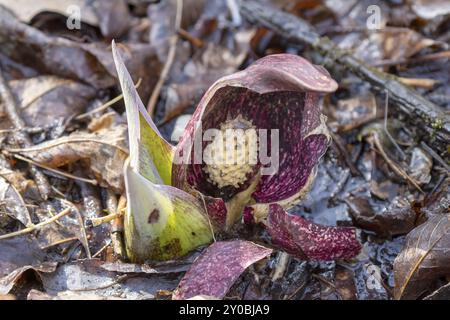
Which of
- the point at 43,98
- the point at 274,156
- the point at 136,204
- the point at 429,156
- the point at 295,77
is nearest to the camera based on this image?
the point at 295,77

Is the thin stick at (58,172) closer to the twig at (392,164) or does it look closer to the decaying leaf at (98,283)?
the decaying leaf at (98,283)

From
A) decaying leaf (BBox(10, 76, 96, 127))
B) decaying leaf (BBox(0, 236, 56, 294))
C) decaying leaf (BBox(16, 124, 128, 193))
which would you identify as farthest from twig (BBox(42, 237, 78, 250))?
decaying leaf (BBox(10, 76, 96, 127))

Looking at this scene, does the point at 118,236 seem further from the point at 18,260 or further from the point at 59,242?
the point at 18,260

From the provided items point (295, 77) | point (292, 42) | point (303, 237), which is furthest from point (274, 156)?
point (292, 42)

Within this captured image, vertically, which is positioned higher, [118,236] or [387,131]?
[387,131]

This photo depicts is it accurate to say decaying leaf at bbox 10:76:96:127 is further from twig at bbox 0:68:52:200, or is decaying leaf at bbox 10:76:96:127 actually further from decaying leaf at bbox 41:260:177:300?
decaying leaf at bbox 41:260:177:300

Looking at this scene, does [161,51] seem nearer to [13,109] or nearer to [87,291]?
[13,109]

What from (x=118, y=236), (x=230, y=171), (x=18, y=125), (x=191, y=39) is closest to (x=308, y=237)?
(x=230, y=171)
